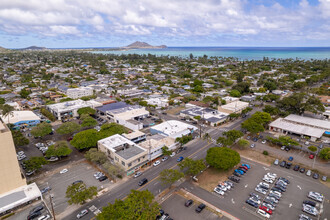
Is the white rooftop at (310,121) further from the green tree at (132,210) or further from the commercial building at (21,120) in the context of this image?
the commercial building at (21,120)

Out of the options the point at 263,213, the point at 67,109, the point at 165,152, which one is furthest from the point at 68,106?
the point at 263,213

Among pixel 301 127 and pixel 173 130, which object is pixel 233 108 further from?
pixel 173 130

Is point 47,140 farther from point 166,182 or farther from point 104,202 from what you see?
point 166,182

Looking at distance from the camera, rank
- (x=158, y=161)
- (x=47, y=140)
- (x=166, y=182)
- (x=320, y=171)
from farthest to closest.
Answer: (x=47, y=140) → (x=158, y=161) → (x=320, y=171) → (x=166, y=182)

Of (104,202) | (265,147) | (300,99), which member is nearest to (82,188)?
(104,202)

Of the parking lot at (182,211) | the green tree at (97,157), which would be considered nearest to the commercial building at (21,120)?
the green tree at (97,157)

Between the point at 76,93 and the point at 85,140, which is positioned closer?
the point at 85,140
